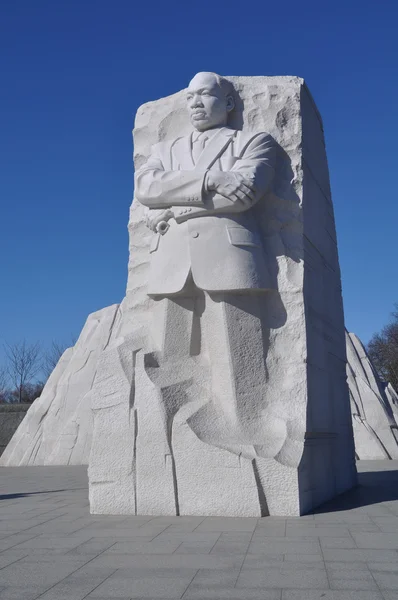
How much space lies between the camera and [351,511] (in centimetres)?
566

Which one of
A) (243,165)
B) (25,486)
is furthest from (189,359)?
(25,486)

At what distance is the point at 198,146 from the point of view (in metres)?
6.20

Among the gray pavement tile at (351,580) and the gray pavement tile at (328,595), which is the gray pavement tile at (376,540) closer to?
the gray pavement tile at (351,580)

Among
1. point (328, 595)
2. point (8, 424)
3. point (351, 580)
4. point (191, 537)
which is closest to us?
point (328, 595)

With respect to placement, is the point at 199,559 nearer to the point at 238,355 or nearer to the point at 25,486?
the point at 238,355

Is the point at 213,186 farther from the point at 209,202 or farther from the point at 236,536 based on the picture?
the point at 236,536

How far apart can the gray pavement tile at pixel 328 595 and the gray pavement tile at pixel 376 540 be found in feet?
3.51

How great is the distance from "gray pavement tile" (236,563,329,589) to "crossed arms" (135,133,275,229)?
10.2 feet

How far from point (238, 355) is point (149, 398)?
841 mm

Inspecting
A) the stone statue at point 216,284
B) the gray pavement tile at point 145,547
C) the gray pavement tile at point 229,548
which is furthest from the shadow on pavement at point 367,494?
the gray pavement tile at point 145,547

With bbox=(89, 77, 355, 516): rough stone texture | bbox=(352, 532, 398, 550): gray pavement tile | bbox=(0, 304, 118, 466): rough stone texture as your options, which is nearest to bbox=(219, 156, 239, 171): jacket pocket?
bbox=(89, 77, 355, 516): rough stone texture

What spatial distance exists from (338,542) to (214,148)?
3.51 meters

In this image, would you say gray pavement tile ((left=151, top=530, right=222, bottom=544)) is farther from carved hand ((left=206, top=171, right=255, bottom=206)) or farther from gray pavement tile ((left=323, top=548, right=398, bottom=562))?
carved hand ((left=206, top=171, right=255, bottom=206))

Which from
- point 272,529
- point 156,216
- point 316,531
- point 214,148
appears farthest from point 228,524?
point 214,148
